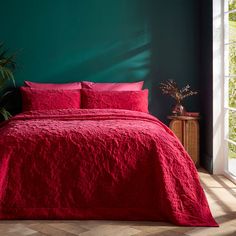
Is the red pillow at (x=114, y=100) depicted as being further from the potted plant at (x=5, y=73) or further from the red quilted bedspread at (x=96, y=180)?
the red quilted bedspread at (x=96, y=180)

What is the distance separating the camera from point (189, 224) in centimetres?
321

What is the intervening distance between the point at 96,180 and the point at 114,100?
172 centimetres

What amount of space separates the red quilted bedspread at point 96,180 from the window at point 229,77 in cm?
155

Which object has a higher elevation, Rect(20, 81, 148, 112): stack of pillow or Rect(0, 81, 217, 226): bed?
Rect(20, 81, 148, 112): stack of pillow

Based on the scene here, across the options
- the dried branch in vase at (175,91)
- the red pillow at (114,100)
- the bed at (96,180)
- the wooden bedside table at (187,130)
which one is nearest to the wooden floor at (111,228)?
the bed at (96,180)

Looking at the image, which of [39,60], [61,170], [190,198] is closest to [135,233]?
[190,198]

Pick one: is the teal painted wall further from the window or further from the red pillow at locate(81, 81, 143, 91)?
the window

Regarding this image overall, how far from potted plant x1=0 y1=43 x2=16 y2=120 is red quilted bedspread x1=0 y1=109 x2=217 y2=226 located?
1.62m

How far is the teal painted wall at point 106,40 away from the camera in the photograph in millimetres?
5426

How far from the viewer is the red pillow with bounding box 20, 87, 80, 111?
196 inches

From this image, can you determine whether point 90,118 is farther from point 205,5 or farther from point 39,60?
point 205,5

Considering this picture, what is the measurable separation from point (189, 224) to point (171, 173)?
405 millimetres

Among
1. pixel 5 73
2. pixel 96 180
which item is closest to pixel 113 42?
pixel 5 73

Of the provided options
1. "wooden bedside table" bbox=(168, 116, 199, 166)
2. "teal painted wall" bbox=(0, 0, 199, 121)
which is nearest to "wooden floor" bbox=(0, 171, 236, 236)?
"wooden bedside table" bbox=(168, 116, 199, 166)
